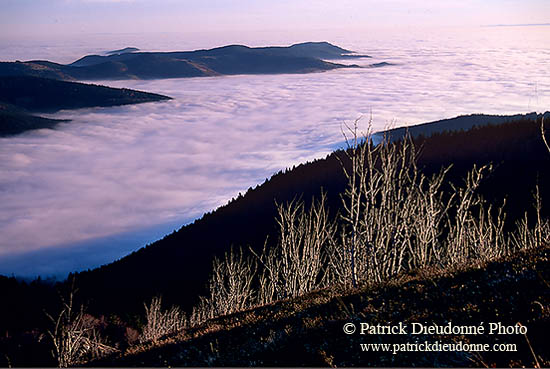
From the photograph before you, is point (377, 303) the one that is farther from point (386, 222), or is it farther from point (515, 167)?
point (515, 167)

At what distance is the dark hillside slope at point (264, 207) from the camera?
307 feet

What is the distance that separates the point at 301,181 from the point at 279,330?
346 ft

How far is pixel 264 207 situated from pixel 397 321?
105m

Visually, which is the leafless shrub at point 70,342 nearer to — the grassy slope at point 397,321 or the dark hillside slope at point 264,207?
the grassy slope at point 397,321

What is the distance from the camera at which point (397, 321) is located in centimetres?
893

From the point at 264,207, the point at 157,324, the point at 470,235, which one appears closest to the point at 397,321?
the point at 470,235

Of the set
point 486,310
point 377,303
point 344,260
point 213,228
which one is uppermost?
point 486,310

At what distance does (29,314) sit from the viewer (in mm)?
85938

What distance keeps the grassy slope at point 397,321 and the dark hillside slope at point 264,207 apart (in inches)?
3090

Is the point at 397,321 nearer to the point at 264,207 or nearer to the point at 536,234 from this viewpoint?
the point at 536,234

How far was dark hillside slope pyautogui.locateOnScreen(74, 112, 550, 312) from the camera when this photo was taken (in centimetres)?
9350

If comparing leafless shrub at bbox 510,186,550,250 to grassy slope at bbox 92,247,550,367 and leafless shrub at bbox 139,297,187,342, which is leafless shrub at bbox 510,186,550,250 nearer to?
grassy slope at bbox 92,247,550,367

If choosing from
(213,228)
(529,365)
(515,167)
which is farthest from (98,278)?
(529,365)

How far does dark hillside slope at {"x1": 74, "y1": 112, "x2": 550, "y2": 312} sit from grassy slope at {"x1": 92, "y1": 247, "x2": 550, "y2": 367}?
78.5 metres
